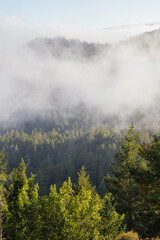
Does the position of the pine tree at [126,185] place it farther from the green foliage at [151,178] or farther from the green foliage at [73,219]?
the green foliage at [151,178]

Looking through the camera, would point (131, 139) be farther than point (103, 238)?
Yes

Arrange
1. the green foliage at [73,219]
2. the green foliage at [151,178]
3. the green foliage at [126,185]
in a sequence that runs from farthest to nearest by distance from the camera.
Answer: the green foliage at [126,185] → the green foliage at [73,219] → the green foliage at [151,178]

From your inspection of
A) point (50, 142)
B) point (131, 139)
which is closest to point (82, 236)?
point (131, 139)

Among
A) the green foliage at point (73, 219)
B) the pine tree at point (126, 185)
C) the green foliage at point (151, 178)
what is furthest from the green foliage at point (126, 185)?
the green foliage at point (151, 178)

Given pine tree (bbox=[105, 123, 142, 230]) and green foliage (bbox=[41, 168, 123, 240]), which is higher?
pine tree (bbox=[105, 123, 142, 230])

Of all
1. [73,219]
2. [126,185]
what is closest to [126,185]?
[126,185]

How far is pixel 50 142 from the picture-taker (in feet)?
460

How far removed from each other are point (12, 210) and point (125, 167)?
36.9 ft

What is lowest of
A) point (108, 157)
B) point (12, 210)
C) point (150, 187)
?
point (150, 187)

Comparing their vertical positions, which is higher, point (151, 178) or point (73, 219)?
point (151, 178)

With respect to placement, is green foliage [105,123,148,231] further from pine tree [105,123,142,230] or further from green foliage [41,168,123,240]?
green foliage [41,168,123,240]

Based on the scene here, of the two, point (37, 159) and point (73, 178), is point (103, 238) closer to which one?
point (73, 178)

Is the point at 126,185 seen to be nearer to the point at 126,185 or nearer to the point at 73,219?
the point at 126,185

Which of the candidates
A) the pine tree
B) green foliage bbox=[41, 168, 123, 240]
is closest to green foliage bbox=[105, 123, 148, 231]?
the pine tree
